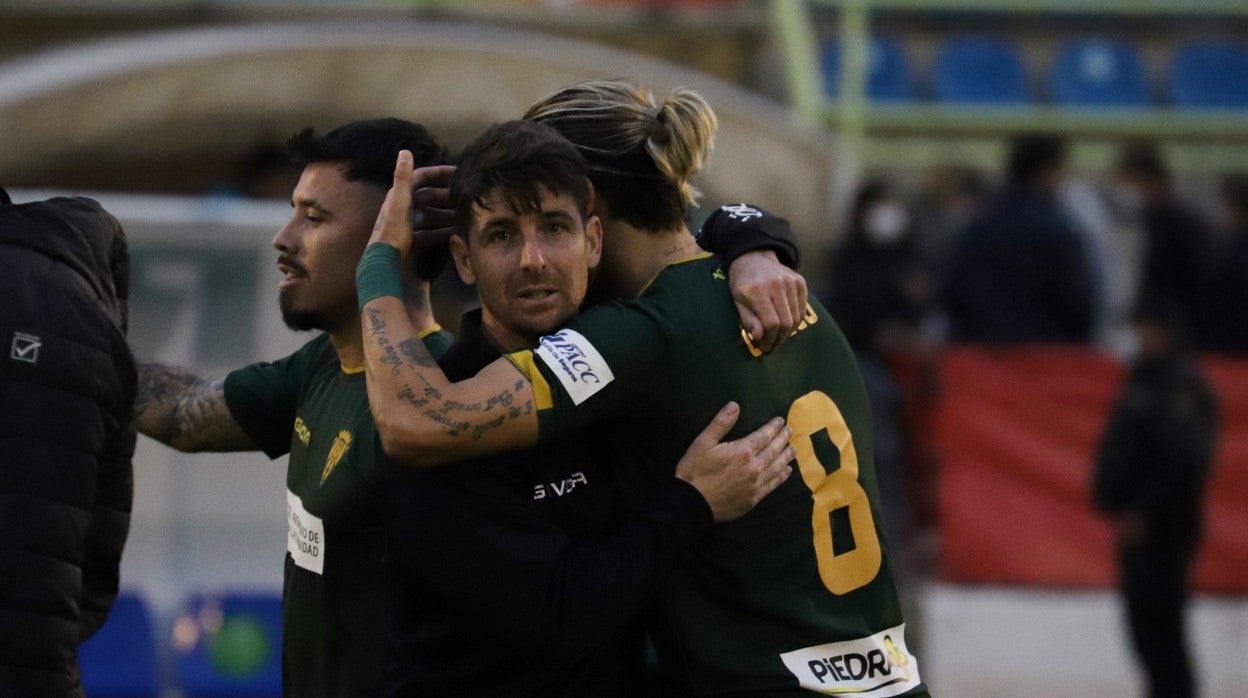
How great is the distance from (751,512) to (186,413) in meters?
1.51

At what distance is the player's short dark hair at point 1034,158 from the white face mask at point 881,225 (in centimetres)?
73

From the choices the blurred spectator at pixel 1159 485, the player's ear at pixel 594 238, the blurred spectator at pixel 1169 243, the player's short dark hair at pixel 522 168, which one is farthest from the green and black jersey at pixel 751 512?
the blurred spectator at pixel 1169 243

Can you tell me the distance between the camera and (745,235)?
3.63 metres

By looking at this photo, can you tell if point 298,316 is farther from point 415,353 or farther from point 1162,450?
point 1162,450

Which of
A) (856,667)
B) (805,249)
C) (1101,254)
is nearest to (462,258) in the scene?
(856,667)

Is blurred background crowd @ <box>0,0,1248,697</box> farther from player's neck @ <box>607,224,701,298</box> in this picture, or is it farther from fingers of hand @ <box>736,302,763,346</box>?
fingers of hand @ <box>736,302,763,346</box>

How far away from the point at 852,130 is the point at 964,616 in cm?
440

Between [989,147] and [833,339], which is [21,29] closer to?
[989,147]

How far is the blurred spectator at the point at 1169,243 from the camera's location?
1028cm

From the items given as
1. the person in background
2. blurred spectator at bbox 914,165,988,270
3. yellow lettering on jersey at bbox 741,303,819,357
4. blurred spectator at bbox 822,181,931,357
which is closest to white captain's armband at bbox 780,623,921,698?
yellow lettering on jersey at bbox 741,303,819,357

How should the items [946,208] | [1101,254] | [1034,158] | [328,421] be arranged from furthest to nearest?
[946,208] → [1101,254] → [1034,158] → [328,421]

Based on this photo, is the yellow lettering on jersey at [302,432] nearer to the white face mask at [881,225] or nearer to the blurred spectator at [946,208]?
the white face mask at [881,225]

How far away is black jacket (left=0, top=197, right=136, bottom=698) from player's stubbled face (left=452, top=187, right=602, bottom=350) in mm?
800

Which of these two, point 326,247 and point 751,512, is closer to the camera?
point 751,512
